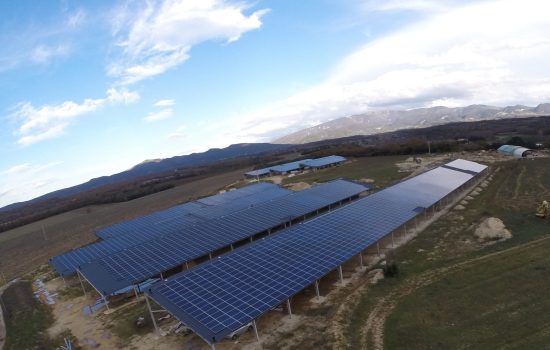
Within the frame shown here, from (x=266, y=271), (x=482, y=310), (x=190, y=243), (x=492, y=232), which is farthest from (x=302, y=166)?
(x=482, y=310)

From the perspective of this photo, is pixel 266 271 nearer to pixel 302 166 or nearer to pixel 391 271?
pixel 391 271

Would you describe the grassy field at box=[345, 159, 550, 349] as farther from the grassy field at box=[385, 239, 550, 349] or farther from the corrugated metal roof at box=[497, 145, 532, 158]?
the corrugated metal roof at box=[497, 145, 532, 158]

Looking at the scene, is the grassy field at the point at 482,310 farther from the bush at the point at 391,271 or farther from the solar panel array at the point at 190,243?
the solar panel array at the point at 190,243

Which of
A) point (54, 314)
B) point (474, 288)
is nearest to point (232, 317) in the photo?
point (474, 288)

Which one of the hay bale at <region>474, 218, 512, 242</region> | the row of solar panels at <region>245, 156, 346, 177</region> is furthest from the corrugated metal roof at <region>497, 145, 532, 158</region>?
the hay bale at <region>474, 218, 512, 242</region>

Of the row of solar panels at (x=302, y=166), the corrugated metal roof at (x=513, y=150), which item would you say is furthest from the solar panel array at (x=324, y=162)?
the corrugated metal roof at (x=513, y=150)

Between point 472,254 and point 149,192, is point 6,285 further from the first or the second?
point 149,192
